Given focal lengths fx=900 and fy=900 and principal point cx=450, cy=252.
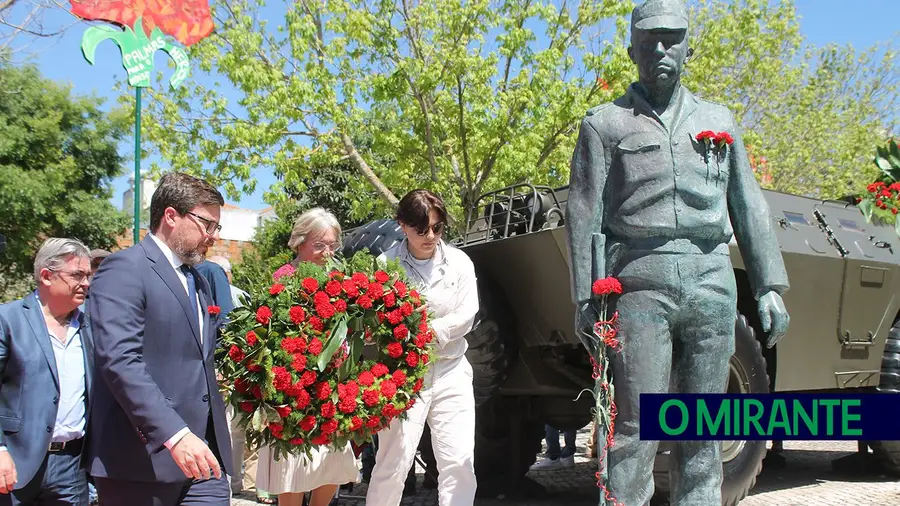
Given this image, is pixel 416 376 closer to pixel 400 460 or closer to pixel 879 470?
pixel 400 460

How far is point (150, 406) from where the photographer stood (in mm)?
2740

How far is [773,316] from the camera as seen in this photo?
12.2 ft

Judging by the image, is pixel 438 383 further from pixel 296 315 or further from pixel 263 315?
pixel 263 315

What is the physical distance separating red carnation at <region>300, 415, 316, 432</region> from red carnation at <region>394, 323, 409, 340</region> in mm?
502

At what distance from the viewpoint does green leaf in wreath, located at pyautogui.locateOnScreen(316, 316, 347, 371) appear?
11.6ft

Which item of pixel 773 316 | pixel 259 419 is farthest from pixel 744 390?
pixel 259 419

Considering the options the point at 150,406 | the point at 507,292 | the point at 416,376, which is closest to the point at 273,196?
the point at 507,292

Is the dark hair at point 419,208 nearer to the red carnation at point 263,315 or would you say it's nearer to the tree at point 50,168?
the red carnation at point 263,315

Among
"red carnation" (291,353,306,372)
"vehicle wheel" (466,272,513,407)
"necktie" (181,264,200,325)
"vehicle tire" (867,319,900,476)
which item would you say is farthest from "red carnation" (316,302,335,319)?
"vehicle tire" (867,319,900,476)

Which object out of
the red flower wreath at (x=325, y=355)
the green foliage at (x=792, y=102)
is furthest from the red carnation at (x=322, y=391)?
the green foliage at (x=792, y=102)

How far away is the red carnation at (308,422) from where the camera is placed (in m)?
3.54

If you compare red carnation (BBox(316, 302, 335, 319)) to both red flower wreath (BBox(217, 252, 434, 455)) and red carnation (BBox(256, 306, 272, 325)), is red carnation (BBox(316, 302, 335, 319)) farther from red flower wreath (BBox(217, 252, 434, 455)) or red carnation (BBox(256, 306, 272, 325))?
red carnation (BBox(256, 306, 272, 325))

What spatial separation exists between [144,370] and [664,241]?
2009 millimetres

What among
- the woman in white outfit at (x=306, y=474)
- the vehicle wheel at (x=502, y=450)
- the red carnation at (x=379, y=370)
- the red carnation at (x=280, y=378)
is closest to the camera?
the red carnation at (x=280, y=378)
